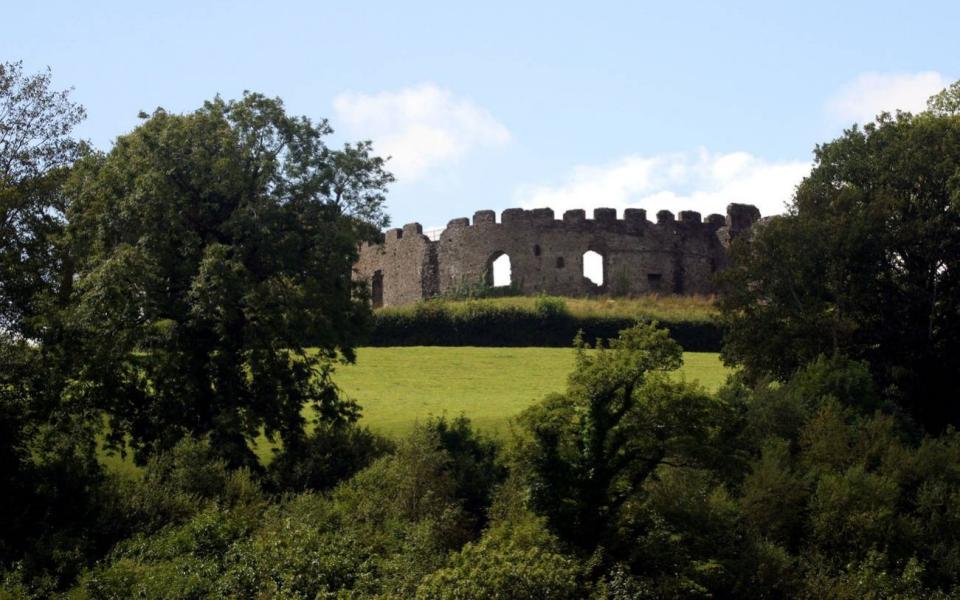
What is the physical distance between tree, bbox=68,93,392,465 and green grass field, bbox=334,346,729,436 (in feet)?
12.4

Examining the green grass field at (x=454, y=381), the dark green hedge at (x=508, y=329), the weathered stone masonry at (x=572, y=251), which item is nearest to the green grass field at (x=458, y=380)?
the green grass field at (x=454, y=381)

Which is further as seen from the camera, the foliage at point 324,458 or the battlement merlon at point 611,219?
the battlement merlon at point 611,219

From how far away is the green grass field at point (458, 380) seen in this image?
127ft

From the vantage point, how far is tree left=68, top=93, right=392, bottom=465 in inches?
1307

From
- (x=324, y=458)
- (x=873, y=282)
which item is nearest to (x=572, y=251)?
(x=873, y=282)

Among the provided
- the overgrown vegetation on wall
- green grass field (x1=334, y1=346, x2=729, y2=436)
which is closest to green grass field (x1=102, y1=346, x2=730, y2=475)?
green grass field (x1=334, y1=346, x2=729, y2=436)

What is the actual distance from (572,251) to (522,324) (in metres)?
6.87

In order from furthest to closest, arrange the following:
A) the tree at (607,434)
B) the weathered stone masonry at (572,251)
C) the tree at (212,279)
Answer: the weathered stone masonry at (572,251), the tree at (212,279), the tree at (607,434)

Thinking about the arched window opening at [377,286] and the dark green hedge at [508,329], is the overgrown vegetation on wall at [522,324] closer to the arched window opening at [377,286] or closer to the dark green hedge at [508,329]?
the dark green hedge at [508,329]

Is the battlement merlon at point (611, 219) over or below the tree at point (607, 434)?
over

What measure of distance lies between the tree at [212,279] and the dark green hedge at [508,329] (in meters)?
17.8

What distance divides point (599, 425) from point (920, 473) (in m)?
8.14

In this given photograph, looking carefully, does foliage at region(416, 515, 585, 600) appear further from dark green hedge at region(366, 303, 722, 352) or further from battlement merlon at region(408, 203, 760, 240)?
battlement merlon at region(408, 203, 760, 240)

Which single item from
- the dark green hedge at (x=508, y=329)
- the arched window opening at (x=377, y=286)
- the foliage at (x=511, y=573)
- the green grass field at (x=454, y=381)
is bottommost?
the foliage at (x=511, y=573)
